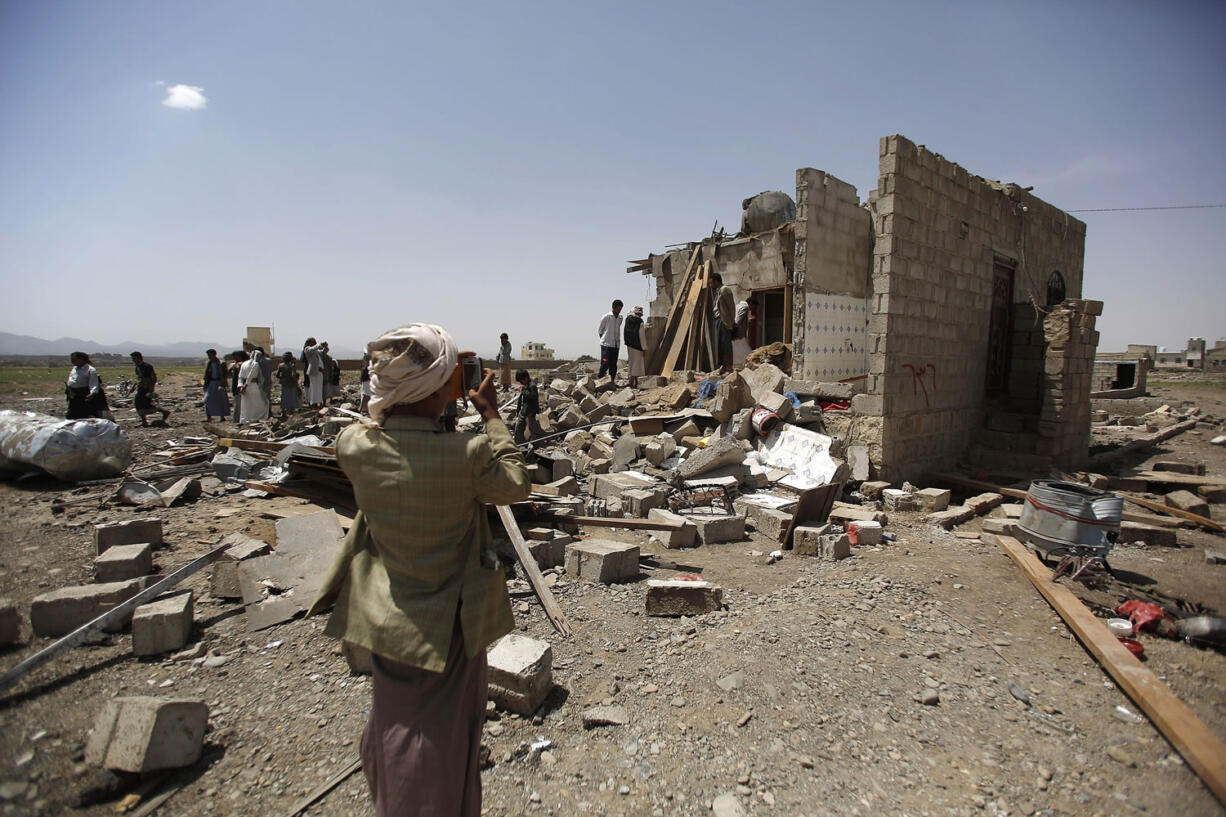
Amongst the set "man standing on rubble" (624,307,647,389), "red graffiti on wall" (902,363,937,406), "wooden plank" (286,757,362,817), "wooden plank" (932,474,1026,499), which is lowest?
"wooden plank" (286,757,362,817)

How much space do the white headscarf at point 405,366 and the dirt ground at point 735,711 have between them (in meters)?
1.77

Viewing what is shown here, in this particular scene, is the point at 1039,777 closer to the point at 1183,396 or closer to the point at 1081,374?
the point at 1081,374

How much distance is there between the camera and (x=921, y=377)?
26.3ft

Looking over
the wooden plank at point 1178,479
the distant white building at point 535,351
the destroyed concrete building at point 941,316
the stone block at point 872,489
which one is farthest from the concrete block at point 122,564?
the distant white building at point 535,351

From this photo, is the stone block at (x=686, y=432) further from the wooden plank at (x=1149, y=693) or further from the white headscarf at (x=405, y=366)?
the white headscarf at (x=405, y=366)

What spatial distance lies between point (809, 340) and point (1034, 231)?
188 inches

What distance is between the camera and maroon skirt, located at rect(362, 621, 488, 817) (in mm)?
1715

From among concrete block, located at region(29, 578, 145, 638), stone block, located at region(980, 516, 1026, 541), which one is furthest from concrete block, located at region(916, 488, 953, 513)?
concrete block, located at region(29, 578, 145, 638)

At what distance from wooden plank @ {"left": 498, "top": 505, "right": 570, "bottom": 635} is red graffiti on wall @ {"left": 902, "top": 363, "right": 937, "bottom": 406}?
5606 millimetres

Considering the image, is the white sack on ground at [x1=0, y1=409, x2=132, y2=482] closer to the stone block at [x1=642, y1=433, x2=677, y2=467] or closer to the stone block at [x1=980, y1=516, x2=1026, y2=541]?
the stone block at [x1=642, y1=433, x2=677, y2=467]

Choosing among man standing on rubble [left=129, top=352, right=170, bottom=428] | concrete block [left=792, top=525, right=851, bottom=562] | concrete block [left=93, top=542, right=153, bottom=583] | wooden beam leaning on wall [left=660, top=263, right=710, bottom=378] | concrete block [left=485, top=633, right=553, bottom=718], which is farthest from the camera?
wooden beam leaning on wall [left=660, top=263, right=710, bottom=378]

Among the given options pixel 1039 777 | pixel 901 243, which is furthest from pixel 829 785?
pixel 901 243

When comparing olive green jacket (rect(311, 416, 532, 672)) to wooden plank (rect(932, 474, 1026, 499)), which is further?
wooden plank (rect(932, 474, 1026, 499))

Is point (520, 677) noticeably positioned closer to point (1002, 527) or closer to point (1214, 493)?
point (1002, 527)
